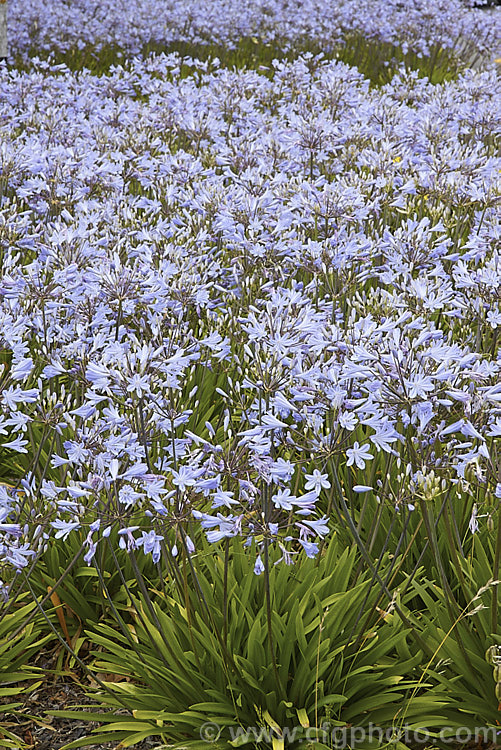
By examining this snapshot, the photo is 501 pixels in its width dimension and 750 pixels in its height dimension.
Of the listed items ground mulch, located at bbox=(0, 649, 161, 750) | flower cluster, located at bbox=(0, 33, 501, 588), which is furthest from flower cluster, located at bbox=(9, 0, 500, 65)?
ground mulch, located at bbox=(0, 649, 161, 750)

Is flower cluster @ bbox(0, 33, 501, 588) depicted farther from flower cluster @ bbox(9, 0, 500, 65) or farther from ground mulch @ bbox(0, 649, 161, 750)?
flower cluster @ bbox(9, 0, 500, 65)

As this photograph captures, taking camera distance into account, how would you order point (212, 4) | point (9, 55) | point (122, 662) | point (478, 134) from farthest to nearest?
point (212, 4)
point (9, 55)
point (478, 134)
point (122, 662)

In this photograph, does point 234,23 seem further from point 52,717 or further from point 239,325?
point 52,717

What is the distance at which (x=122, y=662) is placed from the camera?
2688mm

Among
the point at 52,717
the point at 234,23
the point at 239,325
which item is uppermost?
the point at 234,23

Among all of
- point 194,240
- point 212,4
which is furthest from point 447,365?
point 212,4

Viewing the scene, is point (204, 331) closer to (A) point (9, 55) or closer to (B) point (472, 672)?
(B) point (472, 672)

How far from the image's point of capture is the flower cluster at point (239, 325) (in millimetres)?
2232

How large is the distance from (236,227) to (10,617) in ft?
7.29

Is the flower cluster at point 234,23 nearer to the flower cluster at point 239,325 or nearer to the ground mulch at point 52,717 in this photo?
the flower cluster at point 239,325

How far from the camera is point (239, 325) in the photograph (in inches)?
146

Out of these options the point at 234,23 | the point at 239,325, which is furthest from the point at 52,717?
the point at 234,23

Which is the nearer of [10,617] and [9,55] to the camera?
[10,617]

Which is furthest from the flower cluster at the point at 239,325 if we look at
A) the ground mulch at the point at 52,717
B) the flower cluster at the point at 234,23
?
the flower cluster at the point at 234,23
